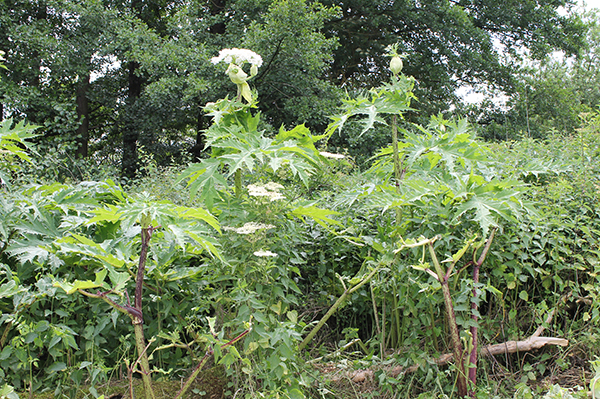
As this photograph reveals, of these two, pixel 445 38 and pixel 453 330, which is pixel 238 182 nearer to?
pixel 453 330

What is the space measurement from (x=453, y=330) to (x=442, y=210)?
21.8 inches

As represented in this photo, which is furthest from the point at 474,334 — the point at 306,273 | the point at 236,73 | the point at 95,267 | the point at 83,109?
the point at 83,109

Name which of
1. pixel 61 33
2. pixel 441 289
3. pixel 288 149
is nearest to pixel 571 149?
pixel 441 289

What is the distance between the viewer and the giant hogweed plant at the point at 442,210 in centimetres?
191

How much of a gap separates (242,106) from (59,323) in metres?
1.31

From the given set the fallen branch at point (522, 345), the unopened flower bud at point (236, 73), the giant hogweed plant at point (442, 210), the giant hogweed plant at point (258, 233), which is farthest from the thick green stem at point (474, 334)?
the unopened flower bud at point (236, 73)

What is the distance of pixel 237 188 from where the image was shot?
2.12m

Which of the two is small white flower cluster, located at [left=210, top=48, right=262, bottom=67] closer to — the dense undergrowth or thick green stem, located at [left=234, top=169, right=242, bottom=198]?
the dense undergrowth

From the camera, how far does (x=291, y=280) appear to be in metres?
2.00

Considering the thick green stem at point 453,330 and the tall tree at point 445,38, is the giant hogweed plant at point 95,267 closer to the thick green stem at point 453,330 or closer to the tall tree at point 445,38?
the thick green stem at point 453,330

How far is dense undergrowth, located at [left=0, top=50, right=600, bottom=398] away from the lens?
1822mm

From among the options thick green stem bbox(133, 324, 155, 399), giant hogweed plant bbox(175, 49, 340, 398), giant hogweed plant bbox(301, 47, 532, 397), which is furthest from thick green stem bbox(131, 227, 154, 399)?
giant hogweed plant bbox(301, 47, 532, 397)

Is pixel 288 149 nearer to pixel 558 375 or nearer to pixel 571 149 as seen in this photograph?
pixel 558 375

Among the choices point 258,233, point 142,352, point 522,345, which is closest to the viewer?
point 142,352
